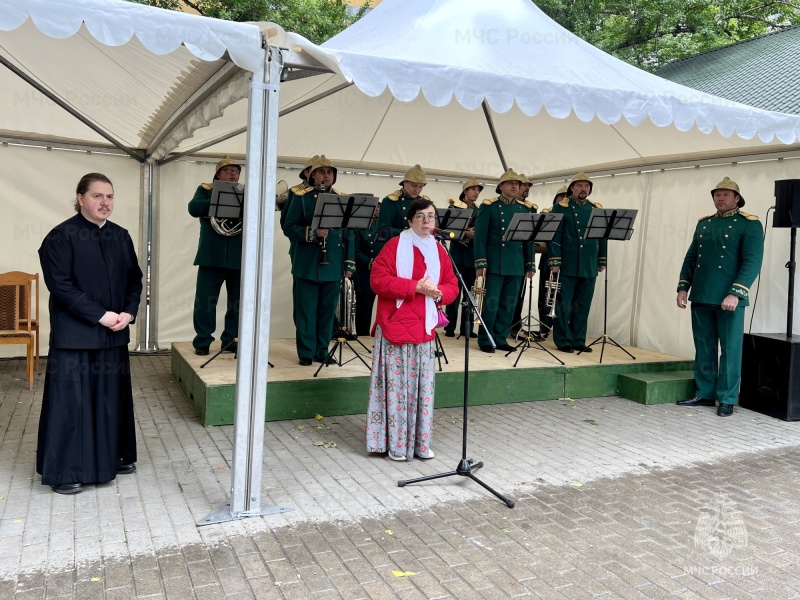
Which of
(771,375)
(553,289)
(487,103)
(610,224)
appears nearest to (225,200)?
(487,103)

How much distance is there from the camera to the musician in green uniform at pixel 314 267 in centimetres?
618

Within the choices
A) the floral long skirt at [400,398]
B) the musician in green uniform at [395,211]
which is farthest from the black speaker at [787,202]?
the floral long skirt at [400,398]

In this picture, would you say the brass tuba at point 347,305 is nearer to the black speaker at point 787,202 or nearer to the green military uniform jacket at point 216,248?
the green military uniform jacket at point 216,248

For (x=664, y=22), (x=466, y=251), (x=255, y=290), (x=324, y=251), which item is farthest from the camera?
(x=664, y=22)

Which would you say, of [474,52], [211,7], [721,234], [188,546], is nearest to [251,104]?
[474,52]

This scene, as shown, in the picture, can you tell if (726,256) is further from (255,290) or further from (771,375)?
(255,290)

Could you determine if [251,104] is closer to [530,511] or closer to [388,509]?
[388,509]

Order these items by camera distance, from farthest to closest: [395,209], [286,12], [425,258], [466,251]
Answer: [286,12], [466,251], [395,209], [425,258]

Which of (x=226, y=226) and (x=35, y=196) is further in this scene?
(x=35, y=196)

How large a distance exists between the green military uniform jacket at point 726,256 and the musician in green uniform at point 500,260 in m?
1.73

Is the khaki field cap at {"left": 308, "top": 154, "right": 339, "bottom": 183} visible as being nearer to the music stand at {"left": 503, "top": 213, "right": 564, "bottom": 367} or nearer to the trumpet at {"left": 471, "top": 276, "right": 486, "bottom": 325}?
the music stand at {"left": 503, "top": 213, "right": 564, "bottom": 367}

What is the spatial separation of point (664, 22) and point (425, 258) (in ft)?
42.6

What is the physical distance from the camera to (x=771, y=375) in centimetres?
649

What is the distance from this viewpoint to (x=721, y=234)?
6426 millimetres
